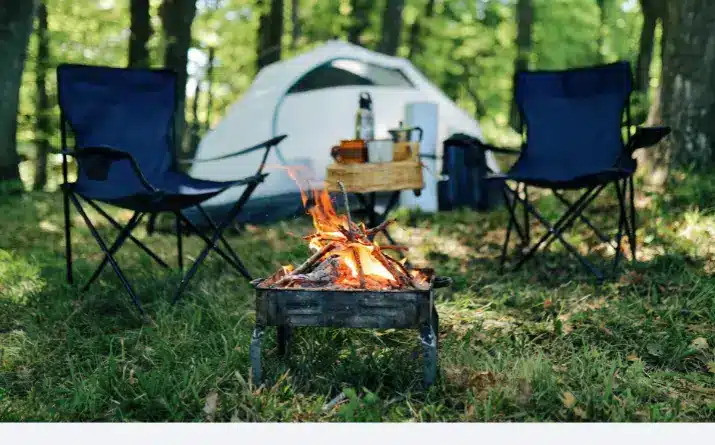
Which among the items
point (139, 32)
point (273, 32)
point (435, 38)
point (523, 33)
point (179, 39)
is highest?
point (435, 38)

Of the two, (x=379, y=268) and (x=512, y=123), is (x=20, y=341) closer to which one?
(x=379, y=268)

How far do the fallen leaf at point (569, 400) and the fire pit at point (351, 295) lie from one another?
0.38m

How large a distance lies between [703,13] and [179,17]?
4.30 metres

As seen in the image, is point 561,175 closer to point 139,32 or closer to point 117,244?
point 117,244

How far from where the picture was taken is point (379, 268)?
231 centimetres

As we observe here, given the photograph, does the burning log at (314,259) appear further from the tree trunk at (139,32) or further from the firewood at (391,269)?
the tree trunk at (139,32)

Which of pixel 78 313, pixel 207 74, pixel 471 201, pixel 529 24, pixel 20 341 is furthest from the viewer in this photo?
pixel 207 74

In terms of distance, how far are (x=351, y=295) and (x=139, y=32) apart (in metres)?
7.12

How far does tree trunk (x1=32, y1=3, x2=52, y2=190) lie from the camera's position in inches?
335

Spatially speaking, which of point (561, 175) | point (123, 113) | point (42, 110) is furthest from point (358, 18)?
point (561, 175)

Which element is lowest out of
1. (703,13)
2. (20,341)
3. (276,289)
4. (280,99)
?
(20,341)

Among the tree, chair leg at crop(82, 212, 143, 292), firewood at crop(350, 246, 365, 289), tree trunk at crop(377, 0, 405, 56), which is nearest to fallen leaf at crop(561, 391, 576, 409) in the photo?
firewood at crop(350, 246, 365, 289)

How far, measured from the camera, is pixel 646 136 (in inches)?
135

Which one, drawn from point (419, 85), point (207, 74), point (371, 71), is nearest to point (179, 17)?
point (371, 71)
